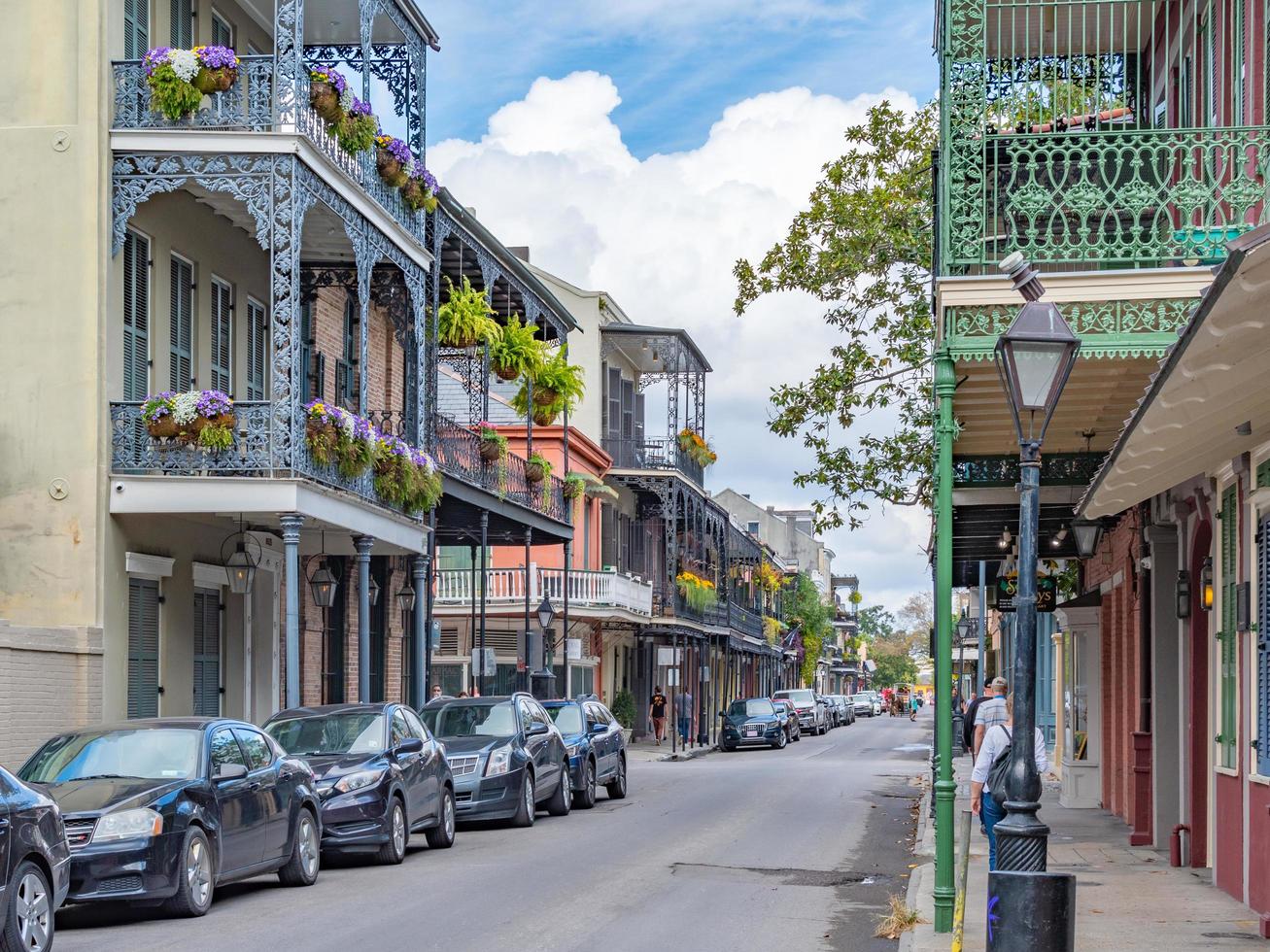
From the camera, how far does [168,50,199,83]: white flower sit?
19.5 m

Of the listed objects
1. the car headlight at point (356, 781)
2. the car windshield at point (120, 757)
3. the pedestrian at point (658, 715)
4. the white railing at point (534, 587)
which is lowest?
the pedestrian at point (658, 715)

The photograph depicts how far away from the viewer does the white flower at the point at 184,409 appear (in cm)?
1919

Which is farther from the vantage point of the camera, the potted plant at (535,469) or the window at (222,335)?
the potted plant at (535,469)

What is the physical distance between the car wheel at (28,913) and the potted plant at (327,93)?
497 inches

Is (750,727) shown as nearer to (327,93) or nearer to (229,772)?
(327,93)

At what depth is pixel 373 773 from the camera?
16438mm

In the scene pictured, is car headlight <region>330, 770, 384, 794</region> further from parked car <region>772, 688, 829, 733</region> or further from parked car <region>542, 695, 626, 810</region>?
parked car <region>772, 688, 829, 733</region>

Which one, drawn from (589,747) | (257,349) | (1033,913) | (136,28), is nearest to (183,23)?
(136,28)

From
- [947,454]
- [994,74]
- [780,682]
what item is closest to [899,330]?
[994,74]

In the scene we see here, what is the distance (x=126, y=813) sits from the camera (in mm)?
12266

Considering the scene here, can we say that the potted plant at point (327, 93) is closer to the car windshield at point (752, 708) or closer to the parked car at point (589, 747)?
the parked car at point (589, 747)

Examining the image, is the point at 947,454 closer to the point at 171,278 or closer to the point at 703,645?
the point at 171,278

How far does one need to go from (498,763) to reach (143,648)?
429 centimetres

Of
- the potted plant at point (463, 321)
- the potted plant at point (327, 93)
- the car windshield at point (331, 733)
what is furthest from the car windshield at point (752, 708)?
the car windshield at point (331, 733)
